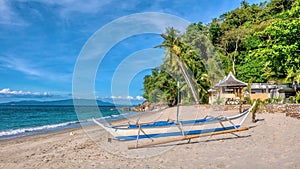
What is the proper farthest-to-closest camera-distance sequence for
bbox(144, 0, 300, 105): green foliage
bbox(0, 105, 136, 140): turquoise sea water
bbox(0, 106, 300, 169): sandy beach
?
bbox(0, 105, 136, 140): turquoise sea water < bbox(144, 0, 300, 105): green foliage < bbox(0, 106, 300, 169): sandy beach

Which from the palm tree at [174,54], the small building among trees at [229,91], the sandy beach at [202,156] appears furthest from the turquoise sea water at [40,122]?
the small building among trees at [229,91]

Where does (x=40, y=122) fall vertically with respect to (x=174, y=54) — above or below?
below

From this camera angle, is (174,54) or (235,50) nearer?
(174,54)

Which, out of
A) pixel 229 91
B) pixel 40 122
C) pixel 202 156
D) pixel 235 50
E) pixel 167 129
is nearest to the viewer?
pixel 202 156

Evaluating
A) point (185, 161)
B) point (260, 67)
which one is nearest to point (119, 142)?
point (185, 161)

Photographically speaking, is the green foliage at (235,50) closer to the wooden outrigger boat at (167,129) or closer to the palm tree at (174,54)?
the palm tree at (174,54)

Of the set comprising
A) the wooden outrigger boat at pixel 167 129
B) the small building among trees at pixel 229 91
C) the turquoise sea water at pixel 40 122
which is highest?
the small building among trees at pixel 229 91

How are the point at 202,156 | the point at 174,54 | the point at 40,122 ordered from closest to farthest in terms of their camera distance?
the point at 202,156
the point at 174,54
the point at 40,122

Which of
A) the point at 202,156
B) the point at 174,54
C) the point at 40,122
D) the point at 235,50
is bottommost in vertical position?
the point at 40,122

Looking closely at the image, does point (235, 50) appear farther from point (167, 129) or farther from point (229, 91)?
point (167, 129)

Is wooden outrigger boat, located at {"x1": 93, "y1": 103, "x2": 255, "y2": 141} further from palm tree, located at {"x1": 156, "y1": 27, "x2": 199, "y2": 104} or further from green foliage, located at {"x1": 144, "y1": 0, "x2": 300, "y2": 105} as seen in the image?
palm tree, located at {"x1": 156, "y1": 27, "x2": 199, "y2": 104}

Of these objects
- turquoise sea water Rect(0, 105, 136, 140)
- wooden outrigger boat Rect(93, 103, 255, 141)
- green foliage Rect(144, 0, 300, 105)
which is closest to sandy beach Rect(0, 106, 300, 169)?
wooden outrigger boat Rect(93, 103, 255, 141)

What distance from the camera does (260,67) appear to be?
1038 inches

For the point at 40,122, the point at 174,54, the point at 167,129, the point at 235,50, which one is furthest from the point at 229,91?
the point at 40,122
